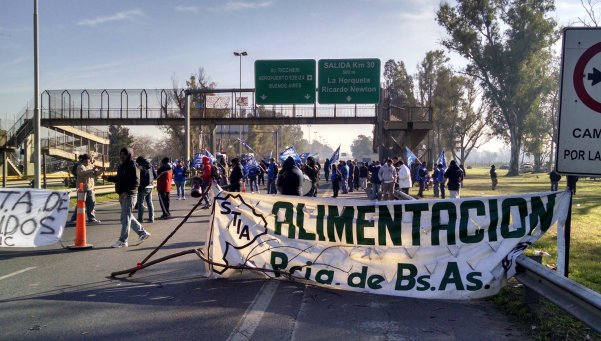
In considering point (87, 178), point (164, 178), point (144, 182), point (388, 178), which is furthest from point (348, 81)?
point (87, 178)

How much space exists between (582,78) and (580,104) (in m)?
0.26

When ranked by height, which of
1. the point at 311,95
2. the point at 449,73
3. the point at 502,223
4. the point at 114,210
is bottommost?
the point at 114,210

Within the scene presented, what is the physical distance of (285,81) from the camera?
27453 millimetres

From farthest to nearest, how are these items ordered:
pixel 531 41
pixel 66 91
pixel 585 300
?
1. pixel 531 41
2. pixel 66 91
3. pixel 585 300

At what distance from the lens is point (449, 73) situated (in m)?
67.8

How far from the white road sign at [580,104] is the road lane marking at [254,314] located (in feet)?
11.6

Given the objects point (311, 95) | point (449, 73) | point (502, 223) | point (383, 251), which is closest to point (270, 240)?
point (383, 251)

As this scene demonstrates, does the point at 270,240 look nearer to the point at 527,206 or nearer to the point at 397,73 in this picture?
the point at 527,206

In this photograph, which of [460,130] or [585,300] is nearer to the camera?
[585,300]

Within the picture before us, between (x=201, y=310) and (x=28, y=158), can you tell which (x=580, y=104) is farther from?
(x=28, y=158)

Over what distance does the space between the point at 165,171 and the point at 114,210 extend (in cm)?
411

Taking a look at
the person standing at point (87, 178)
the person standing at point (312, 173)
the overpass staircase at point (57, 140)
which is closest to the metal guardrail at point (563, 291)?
the person standing at point (87, 178)

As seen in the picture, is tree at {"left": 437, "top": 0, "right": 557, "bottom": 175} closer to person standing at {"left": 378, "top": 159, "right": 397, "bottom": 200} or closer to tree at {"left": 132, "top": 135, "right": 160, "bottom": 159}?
person standing at {"left": 378, "top": 159, "right": 397, "bottom": 200}

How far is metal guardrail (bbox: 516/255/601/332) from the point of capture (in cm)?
434
